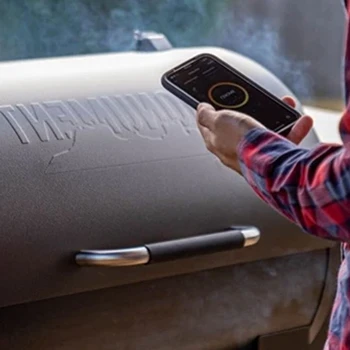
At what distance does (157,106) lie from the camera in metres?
1.14

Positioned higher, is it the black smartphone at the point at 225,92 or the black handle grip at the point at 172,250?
the black smartphone at the point at 225,92

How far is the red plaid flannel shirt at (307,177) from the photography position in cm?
65

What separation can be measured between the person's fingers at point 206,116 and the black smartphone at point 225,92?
2.2 inches

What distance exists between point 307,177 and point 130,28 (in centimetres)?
92

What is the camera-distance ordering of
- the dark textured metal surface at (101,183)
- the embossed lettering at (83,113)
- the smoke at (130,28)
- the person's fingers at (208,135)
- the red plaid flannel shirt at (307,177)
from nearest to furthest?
1. the red plaid flannel shirt at (307,177)
2. the person's fingers at (208,135)
3. the dark textured metal surface at (101,183)
4. the embossed lettering at (83,113)
5. the smoke at (130,28)

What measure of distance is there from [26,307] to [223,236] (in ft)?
0.85

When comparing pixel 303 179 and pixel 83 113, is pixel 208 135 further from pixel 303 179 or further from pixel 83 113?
pixel 83 113

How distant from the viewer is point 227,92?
2.96 ft

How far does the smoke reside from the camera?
1427 mm

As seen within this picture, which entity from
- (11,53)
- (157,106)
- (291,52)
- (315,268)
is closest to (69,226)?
(157,106)

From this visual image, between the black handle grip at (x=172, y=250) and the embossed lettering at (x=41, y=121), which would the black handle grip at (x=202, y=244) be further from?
the embossed lettering at (x=41, y=121)

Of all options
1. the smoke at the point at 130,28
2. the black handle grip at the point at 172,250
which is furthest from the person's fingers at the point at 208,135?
the smoke at the point at 130,28

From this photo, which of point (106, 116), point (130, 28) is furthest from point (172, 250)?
point (130, 28)

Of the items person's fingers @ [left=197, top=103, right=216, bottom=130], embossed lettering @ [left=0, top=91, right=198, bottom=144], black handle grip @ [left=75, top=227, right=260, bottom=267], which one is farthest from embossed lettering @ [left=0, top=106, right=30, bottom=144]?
person's fingers @ [left=197, top=103, right=216, bottom=130]
